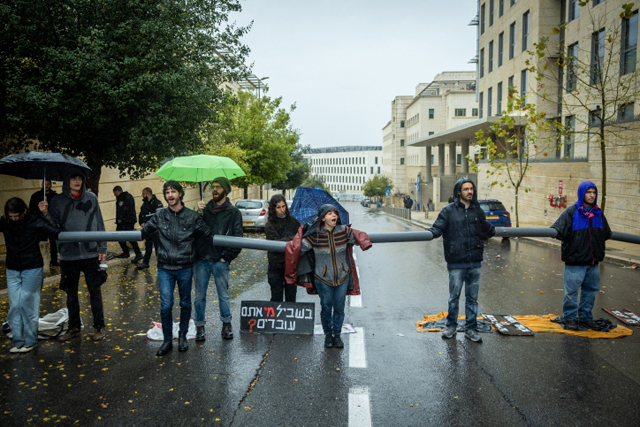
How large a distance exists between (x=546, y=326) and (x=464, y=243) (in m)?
1.80

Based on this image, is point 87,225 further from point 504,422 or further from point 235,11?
point 235,11

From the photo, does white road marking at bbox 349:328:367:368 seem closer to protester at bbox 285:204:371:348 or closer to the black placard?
protester at bbox 285:204:371:348

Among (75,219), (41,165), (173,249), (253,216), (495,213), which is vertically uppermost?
(41,165)

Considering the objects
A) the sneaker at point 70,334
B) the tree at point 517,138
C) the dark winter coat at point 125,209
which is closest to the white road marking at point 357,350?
the sneaker at point 70,334

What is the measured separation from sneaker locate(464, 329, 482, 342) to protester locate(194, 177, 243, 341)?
118 inches

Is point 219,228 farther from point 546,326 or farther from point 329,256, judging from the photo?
point 546,326

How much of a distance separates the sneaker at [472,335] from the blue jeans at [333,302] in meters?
1.63

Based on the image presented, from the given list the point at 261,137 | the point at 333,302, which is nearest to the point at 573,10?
the point at 261,137

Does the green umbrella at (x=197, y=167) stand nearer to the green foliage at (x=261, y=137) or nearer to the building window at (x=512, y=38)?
the green foliage at (x=261, y=137)

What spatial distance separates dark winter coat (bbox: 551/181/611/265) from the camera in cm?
636

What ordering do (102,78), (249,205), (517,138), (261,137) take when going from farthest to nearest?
(261,137), (249,205), (517,138), (102,78)

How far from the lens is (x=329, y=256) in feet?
19.1

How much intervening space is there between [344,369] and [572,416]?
2.17m

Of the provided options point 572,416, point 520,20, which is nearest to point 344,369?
point 572,416
